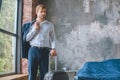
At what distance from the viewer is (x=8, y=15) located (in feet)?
15.3

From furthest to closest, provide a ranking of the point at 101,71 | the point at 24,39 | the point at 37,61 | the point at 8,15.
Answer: the point at 8,15 → the point at 101,71 → the point at 24,39 → the point at 37,61

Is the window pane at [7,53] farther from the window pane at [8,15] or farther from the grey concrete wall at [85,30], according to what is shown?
the grey concrete wall at [85,30]

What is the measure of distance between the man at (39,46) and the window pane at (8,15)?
1.67 m

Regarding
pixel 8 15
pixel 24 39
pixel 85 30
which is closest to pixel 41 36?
pixel 24 39

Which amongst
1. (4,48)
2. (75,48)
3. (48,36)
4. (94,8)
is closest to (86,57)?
(75,48)

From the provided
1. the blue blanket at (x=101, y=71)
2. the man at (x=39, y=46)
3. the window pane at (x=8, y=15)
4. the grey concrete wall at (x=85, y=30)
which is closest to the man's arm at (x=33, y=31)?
the man at (x=39, y=46)

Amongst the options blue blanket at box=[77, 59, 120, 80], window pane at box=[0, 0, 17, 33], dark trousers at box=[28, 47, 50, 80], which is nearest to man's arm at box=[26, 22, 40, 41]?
dark trousers at box=[28, 47, 50, 80]

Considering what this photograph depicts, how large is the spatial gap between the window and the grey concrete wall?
0.93m

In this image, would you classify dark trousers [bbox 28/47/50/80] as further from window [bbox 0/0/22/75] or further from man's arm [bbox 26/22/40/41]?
window [bbox 0/0/22/75]

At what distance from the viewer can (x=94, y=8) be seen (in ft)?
18.2

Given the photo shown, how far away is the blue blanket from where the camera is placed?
11.0 ft

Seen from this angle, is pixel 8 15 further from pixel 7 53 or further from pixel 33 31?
pixel 33 31

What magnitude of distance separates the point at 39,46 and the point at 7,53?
1.96m

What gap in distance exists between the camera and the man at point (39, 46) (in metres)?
2.74
